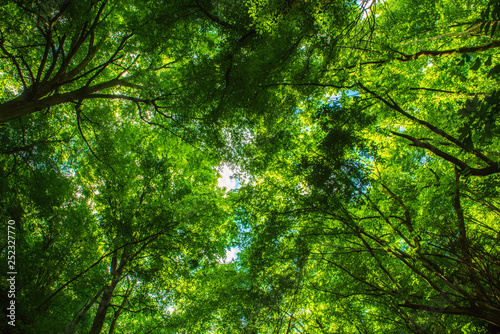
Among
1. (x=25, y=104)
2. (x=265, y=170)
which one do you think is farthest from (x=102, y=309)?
(x=265, y=170)

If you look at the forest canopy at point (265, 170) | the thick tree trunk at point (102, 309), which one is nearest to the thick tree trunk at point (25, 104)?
the forest canopy at point (265, 170)

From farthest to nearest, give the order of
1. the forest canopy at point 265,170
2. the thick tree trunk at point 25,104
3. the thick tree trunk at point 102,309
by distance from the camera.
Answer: the thick tree trunk at point 102,309, the thick tree trunk at point 25,104, the forest canopy at point 265,170

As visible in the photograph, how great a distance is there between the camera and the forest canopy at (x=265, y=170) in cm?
463

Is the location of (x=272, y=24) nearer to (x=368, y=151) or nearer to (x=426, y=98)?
(x=368, y=151)

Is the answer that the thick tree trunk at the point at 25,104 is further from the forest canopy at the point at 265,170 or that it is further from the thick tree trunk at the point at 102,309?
the thick tree trunk at the point at 102,309

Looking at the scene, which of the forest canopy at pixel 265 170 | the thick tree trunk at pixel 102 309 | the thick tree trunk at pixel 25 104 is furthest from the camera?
the thick tree trunk at pixel 102 309

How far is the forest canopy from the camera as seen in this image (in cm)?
463

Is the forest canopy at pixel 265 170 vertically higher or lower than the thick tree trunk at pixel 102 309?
higher

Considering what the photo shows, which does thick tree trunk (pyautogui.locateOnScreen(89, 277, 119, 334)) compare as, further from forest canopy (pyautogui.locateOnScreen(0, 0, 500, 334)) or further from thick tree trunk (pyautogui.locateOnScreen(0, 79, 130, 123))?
thick tree trunk (pyautogui.locateOnScreen(0, 79, 130, 123))

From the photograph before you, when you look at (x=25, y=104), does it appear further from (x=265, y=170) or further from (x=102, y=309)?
(x=102, y=309)

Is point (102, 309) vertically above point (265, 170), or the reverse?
point (265, 170)

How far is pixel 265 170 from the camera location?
611cm

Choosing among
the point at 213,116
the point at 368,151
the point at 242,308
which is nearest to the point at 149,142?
the point at 213,116

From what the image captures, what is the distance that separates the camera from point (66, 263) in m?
6.12
